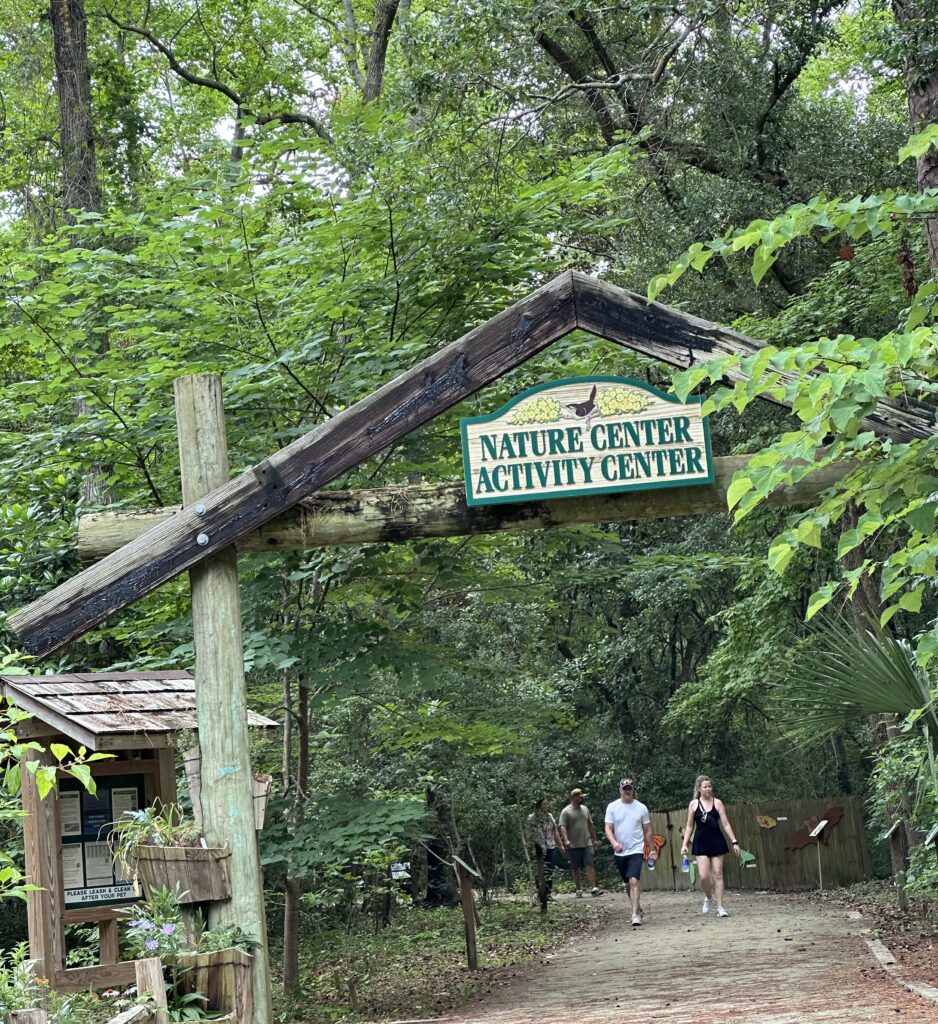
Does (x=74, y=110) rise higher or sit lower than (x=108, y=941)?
higher

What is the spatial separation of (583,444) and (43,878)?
13.6 ft

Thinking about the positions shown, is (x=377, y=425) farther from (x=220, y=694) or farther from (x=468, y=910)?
(x=468, y=910)

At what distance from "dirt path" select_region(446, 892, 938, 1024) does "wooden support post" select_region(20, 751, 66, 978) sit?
279 cm

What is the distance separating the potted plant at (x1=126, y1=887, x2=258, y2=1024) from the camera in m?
6.54

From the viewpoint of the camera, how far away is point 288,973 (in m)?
11.5

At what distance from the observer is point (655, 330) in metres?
7.52

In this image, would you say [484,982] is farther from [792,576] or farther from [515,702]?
[792,576]

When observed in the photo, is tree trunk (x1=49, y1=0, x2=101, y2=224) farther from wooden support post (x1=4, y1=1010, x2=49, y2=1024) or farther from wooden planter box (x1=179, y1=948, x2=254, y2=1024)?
wooden support post (x1=4, y1=1010, x2=49, y2=1024)

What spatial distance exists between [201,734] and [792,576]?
38.1 ft

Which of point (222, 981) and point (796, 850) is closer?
point (222, 981)

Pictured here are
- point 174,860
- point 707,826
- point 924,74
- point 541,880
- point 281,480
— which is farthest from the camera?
point 541,880

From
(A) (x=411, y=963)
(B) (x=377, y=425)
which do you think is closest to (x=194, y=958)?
(B) (x=377, y=425)

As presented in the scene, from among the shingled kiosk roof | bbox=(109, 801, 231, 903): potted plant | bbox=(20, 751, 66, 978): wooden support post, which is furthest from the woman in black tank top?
bbox=(20, 751, 66, 978): wooden support post

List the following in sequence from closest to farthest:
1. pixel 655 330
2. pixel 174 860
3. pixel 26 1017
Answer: pixel 26 1017, pixel 174 860, pixel 655 330
